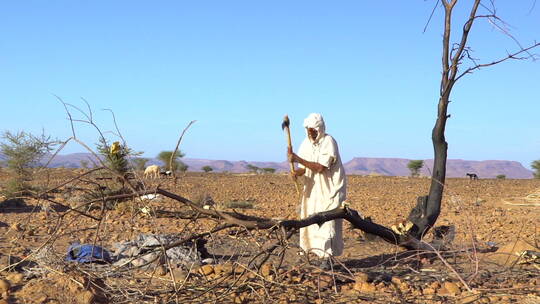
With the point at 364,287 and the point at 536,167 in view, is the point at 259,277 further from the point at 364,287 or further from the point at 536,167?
the point at 536,167

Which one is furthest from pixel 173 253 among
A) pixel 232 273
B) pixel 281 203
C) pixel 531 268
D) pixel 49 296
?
pixel 281 203

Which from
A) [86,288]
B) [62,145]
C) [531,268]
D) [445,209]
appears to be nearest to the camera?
[62,145]

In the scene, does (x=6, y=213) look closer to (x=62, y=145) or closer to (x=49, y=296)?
(x=49, y=296)

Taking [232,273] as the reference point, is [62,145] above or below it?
above

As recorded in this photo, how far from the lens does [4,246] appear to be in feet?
24.2

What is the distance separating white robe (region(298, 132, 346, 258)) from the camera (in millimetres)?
6285

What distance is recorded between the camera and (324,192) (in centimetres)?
643

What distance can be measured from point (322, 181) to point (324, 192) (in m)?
0.12

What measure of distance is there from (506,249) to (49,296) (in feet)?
15.9

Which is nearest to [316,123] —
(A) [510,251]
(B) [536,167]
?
(A) [510,251]

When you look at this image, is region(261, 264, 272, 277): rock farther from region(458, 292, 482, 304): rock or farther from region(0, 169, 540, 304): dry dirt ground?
region(458, 292, 482, 304): rock

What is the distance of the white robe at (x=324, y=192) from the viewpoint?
6285mm

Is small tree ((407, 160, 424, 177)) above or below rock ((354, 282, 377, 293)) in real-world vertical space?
above

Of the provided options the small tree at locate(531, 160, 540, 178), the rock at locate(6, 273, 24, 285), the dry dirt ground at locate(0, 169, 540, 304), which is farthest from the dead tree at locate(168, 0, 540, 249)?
the small tree at locate(531, 160, 540, 178)
